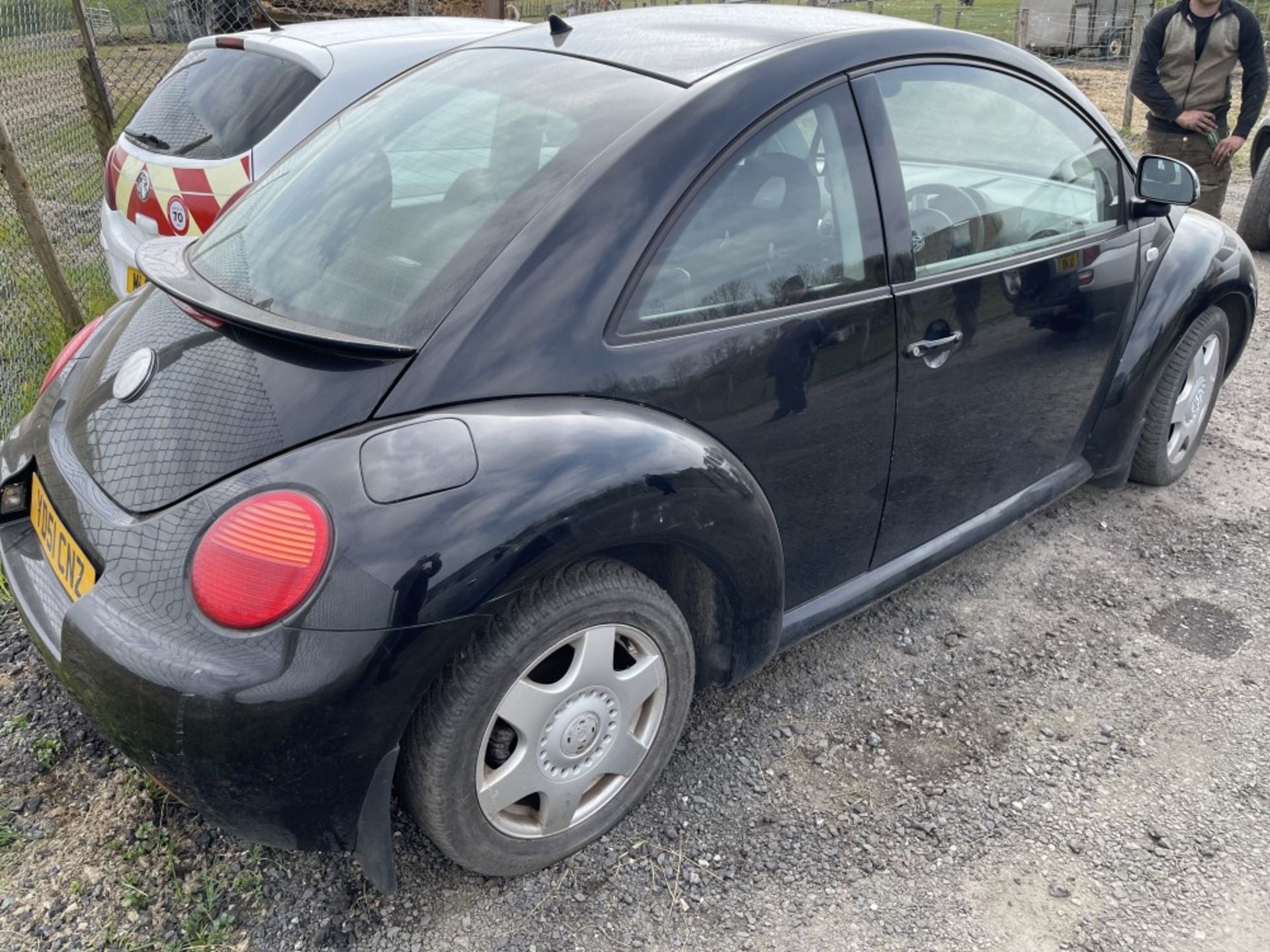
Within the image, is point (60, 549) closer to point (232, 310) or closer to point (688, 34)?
point (232, 310)

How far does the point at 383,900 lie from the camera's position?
2.15 meters

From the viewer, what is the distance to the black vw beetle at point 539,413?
1.75 m

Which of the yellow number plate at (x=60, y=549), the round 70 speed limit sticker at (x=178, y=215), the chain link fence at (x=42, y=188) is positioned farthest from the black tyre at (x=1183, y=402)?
the chain link fence at (x=42, y=188)

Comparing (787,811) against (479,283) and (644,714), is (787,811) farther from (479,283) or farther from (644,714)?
(479,283)

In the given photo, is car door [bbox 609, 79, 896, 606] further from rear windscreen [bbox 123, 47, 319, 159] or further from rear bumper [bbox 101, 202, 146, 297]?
rear bumper [bbox 101, 202, 146, 297]

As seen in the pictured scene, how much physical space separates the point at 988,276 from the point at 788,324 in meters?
0.74

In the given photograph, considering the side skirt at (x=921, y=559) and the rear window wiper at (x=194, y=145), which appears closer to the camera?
the side skirt at (x=921, y=559)

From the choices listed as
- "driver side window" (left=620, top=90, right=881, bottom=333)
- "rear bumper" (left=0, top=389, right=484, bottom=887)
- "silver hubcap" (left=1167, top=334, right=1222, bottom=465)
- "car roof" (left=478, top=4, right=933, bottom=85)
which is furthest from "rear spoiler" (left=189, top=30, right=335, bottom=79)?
"silver hubcap" (left=1167, top=334, right=1222, bottom=465)

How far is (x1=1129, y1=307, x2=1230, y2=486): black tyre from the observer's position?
3.63 meters

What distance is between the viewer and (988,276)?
2.64 m

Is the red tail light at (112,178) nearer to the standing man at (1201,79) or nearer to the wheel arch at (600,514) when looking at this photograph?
the wheel arch at (600,514)

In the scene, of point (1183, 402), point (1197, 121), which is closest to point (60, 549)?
point (1183, 402)

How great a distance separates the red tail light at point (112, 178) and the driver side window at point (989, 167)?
357 centimetres

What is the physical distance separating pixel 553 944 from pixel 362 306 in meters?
1.38
